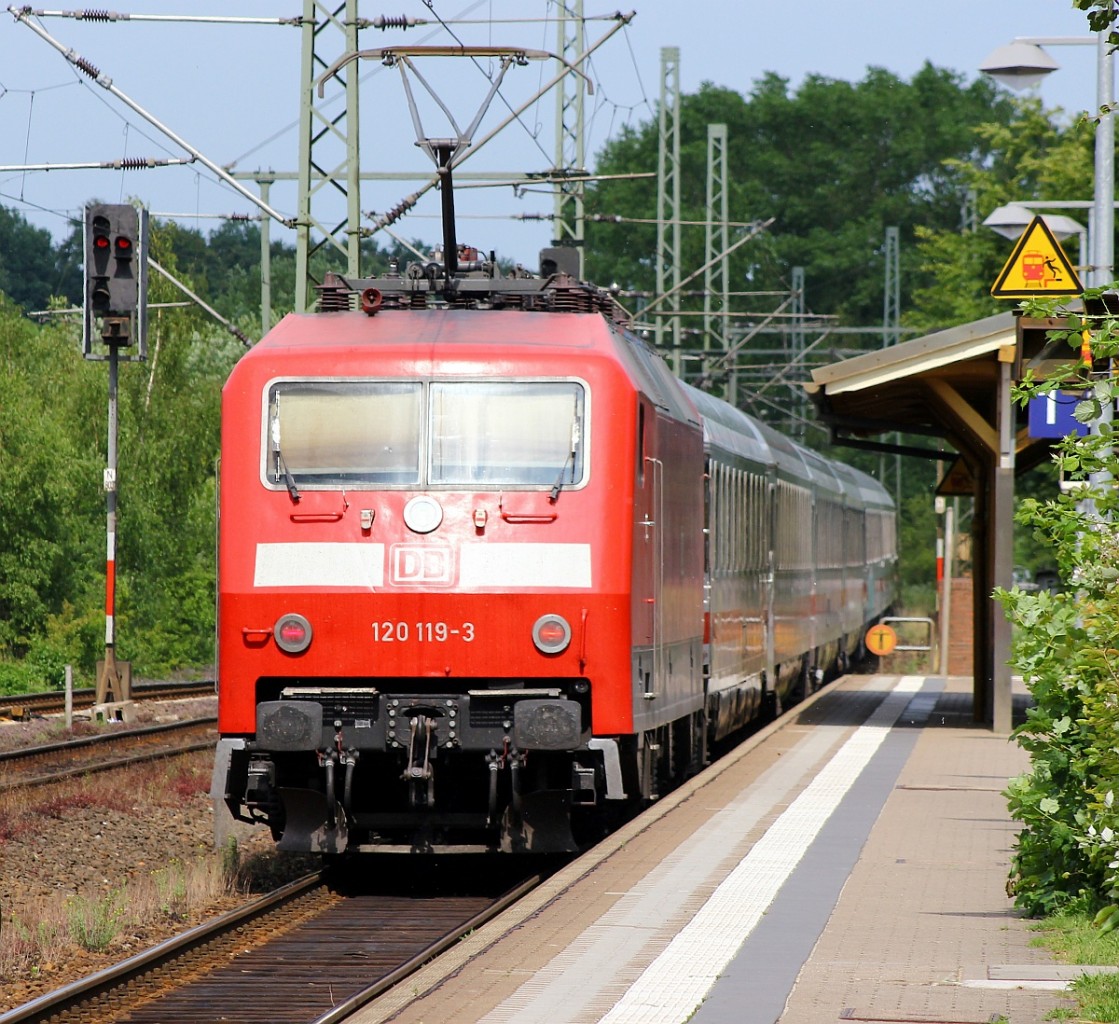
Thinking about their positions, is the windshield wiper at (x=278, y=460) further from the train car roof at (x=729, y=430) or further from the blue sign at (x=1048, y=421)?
the blue sign at (x=1048, y=421)

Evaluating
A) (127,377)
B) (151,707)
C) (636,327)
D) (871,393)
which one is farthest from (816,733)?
(127,377)

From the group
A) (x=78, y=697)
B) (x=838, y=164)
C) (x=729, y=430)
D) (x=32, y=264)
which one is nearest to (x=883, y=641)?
(x=78, y=697)

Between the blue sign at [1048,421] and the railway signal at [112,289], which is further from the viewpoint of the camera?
the railway signal at [112,289]

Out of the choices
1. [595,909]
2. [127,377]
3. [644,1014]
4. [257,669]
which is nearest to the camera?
[644,1014]

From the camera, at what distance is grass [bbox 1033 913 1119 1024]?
23.9 ft

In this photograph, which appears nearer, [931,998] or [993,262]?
[931,998]

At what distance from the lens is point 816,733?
2162cm

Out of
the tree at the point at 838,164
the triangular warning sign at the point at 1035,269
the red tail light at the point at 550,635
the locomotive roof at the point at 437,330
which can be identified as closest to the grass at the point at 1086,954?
the red tail light at the point at 550,635

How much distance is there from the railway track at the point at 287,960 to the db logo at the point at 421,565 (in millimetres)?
1744

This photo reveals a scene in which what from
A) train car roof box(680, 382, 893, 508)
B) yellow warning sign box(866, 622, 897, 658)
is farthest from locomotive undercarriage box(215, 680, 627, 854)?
yellow warning sign box(866, 622, 897, 658)

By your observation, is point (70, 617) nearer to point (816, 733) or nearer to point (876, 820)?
point (816, 733)

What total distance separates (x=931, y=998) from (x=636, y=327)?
8.13 metres

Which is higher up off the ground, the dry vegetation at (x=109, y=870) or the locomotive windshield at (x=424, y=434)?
the locomotive windshield at (x=424, y=434)

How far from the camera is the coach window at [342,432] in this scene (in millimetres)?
11562
